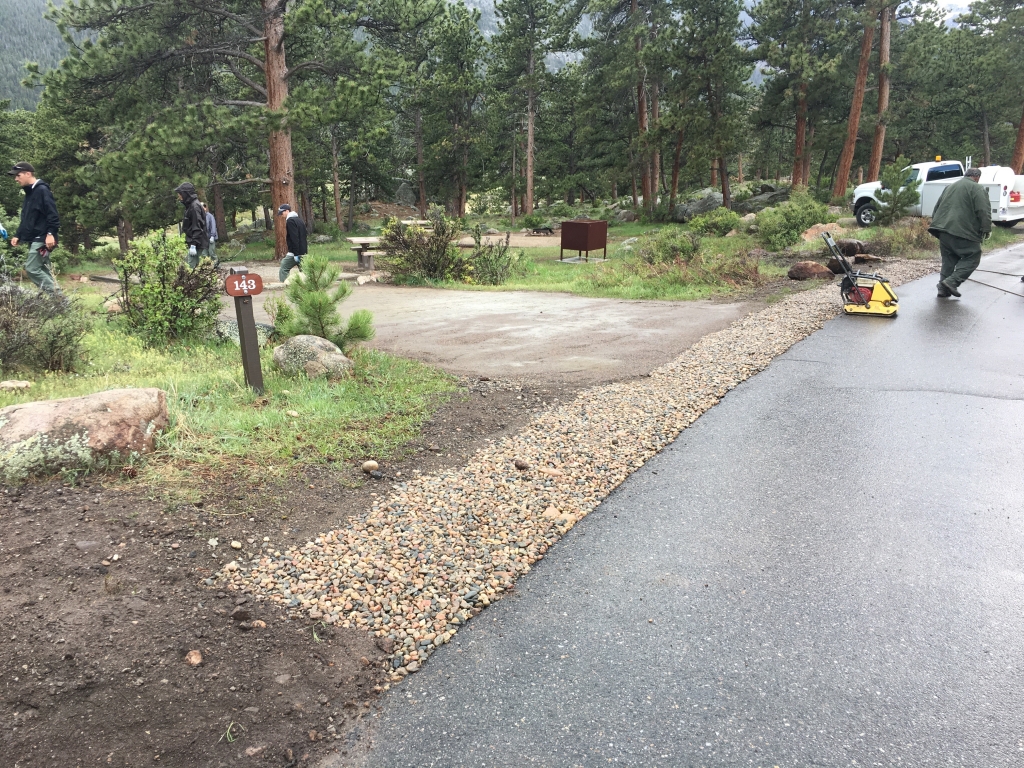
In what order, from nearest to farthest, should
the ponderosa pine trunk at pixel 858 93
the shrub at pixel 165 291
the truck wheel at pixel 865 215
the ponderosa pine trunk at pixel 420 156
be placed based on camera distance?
1. the shrub at pixel 165 291
2. the truck wheel at pixel 865 215
3. the ponderosa pine trunk at pixel 858 93
4. the ponderosa pine trunk at pixel 420 156

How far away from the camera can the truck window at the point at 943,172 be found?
21219mm

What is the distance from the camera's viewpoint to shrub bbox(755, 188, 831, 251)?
57.3 ft

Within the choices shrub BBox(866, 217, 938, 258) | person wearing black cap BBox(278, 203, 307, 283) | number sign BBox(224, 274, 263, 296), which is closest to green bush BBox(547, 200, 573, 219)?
shrub BBox(866, 217, 938, 258)

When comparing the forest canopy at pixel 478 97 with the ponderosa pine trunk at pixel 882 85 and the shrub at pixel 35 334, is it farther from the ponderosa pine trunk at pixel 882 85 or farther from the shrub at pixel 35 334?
the shrub at pixel 35 334

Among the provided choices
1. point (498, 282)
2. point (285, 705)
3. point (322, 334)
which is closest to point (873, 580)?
point (285, 705)

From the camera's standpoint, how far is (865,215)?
20953 mm

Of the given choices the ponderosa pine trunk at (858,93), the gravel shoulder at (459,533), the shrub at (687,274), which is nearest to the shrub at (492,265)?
the shrub at (687,274)

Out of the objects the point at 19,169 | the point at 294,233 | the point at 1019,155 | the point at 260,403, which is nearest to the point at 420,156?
the point at 294,233

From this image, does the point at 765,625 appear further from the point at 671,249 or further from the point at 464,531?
the point at 671,249

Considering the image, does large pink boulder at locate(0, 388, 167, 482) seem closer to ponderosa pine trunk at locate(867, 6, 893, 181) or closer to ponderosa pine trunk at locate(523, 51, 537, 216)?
ponderosa pine trunk at locate(867, 6, 893, 181)

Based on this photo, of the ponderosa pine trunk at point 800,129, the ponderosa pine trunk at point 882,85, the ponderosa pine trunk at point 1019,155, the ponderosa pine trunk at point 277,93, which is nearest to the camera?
the ponderosa pine trunk at point 277,93

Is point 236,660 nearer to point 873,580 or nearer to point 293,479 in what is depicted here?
point 293,479

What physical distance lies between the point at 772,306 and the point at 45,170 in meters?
31.6

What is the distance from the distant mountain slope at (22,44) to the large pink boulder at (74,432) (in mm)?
136521
